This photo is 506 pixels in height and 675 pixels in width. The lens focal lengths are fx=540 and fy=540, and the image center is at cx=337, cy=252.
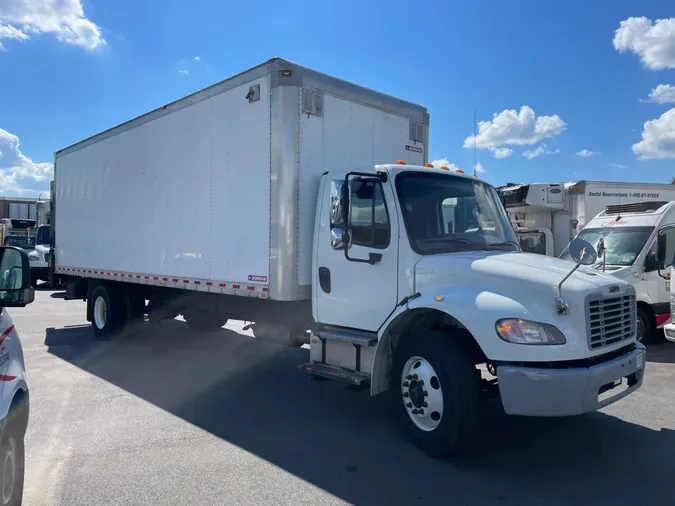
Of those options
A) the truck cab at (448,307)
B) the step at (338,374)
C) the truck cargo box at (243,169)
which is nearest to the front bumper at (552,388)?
the truck cab at (448,307)

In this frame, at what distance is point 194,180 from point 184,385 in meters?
2.73

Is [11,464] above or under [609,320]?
under

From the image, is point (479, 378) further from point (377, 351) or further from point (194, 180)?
point (194, 180)

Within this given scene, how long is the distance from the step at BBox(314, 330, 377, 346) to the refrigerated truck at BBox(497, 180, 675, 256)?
738cm

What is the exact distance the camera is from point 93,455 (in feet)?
15.3

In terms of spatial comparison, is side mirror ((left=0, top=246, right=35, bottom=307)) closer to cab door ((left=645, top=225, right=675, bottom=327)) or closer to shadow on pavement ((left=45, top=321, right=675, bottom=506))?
shadow on pavement ((left=45, top=321, right=675, bottom=506))

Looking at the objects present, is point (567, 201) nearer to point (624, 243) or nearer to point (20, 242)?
point (624, 243)

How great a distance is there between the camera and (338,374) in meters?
5.34

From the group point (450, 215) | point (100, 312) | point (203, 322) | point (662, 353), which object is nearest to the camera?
point (450, 215)

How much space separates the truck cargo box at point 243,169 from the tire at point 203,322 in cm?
108

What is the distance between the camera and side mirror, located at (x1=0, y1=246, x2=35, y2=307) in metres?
3.08

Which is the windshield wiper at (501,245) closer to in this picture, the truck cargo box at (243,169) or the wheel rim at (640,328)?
the truck cargo box at (243,169)

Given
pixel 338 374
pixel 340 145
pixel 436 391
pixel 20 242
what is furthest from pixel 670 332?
pixel 20 242

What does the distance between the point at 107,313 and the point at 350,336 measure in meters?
6.39
